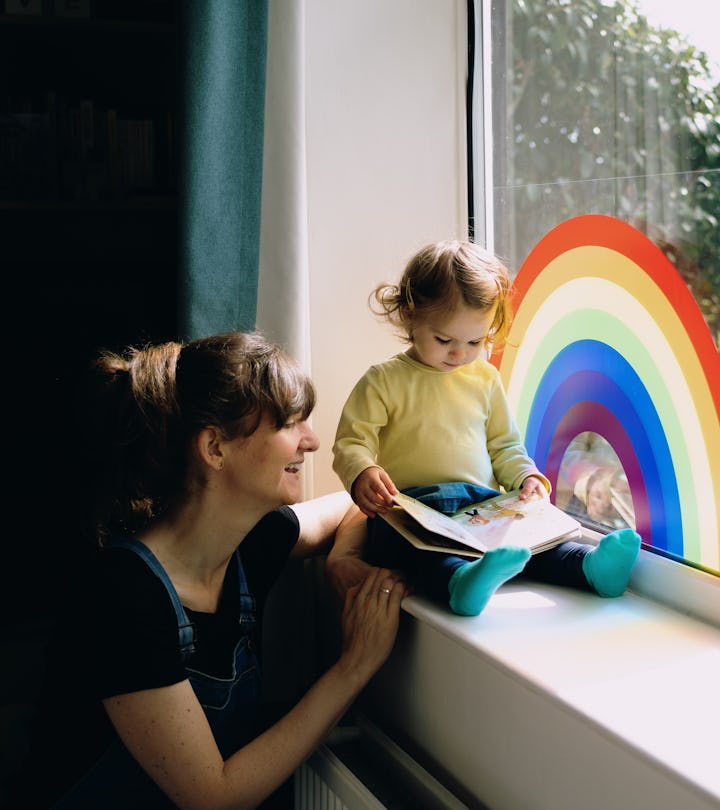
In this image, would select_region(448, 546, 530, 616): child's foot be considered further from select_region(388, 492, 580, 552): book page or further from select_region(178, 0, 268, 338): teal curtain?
select_region(178, 0, 268, 338): teal curtain

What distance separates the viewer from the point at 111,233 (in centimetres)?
233

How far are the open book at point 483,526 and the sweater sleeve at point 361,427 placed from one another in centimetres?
9

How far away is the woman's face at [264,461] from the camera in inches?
44.8

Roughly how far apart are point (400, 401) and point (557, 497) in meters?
0.35

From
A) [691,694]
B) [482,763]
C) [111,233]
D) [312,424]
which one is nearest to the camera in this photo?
[691,694]

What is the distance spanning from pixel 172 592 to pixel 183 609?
37 mm

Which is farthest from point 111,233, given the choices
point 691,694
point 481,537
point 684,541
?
point 691,694

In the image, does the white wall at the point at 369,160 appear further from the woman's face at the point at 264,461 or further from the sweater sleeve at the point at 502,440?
the woman's face at the point at 264,461

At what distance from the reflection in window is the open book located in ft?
0.45

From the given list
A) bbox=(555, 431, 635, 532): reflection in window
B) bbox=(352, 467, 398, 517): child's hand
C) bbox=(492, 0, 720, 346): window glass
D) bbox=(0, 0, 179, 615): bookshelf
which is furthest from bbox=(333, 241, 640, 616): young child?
bbox=(0, 0, 179, 615): bookshelf

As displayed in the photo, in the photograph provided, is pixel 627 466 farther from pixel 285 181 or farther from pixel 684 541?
pixel 285 181

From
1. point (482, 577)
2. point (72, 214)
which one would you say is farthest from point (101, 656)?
point (72, 214)

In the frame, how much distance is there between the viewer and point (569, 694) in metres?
0.88

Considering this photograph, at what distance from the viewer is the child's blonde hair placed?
1.25 metres
